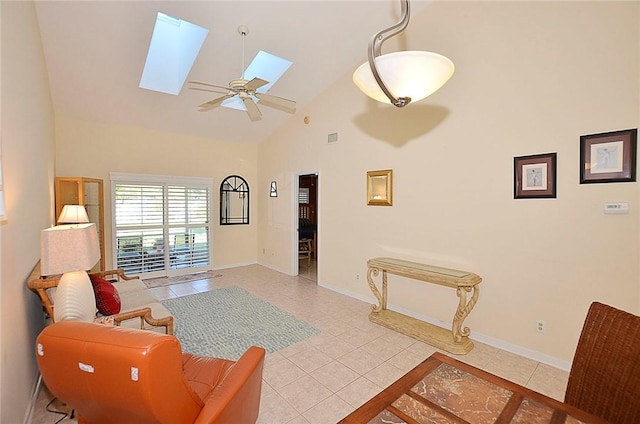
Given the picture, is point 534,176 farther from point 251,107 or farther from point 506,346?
point 251,107

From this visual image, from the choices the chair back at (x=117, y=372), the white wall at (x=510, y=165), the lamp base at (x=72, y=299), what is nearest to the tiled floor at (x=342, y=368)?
the white wall at (x=510, y=165)

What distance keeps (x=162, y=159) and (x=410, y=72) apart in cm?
567

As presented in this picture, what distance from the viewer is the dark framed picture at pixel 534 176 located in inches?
109

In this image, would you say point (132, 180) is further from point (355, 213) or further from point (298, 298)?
point (355, 213)

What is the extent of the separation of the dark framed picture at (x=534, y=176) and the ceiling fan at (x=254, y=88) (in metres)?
2.52

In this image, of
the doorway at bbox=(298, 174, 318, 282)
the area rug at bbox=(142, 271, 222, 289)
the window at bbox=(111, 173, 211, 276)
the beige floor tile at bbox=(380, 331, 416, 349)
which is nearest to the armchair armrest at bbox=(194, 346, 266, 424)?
the beige floor tile at bbox=(380, 331, 416, 349)

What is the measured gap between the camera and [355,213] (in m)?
4.68

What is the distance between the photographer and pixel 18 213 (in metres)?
1.95

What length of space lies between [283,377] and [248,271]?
4020 millimetres

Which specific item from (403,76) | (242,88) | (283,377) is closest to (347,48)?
(242,88)

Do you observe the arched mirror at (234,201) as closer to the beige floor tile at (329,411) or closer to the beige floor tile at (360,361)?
the beige floor tile at (360,361)

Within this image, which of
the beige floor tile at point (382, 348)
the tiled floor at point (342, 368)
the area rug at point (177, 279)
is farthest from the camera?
the area rug at point (177, 279)

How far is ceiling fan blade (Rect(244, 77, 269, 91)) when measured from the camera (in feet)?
9.37

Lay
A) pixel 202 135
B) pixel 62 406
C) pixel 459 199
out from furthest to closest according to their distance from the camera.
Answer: pixel 202 135, pixel 459 199, pixel 62 406
